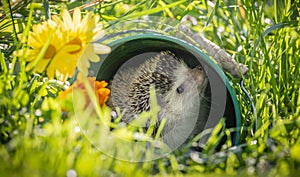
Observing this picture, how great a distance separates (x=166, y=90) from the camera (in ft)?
6.66

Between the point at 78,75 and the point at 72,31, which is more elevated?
the point at 72,31

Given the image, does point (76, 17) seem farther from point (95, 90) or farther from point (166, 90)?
point (166, 90)

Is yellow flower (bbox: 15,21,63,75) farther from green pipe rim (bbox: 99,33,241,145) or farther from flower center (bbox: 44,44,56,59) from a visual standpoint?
green pipe rim (bbox: 99,33,241,145)

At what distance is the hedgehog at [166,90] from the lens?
1.98 metres

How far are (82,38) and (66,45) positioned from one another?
0.18ft

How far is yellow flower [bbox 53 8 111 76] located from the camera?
5.57ft

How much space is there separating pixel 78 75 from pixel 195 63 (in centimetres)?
54

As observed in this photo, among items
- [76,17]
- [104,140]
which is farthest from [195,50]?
[104,140]

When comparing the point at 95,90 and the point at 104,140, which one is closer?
the point at 104,140

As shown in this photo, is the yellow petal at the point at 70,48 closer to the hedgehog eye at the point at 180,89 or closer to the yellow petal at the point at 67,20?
the yellow petal at the point at 67,20

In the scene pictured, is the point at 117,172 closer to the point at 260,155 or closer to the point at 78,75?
the point at 260,155

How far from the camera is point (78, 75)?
1684 mm

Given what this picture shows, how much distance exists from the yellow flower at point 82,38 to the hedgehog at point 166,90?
351mm

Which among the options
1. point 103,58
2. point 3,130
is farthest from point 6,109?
point 103,58
